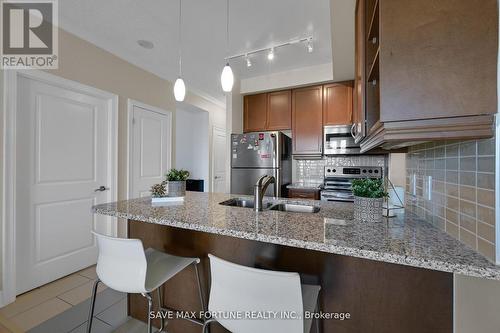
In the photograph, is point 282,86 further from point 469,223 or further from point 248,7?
point 469,223

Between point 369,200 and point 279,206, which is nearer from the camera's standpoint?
point 369,200

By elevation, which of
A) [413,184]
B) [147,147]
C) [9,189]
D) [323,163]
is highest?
[147,147]

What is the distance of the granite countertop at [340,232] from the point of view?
0.67m

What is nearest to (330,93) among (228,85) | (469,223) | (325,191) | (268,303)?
(325,191)

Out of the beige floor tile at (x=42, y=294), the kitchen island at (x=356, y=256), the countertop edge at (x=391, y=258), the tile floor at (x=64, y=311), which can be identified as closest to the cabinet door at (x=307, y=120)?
the kitchen island at (x=356, y=256)

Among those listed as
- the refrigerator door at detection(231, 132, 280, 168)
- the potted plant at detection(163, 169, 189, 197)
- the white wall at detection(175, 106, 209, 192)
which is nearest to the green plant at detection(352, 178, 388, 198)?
the potted plant at detection(163, 169, 189, 197)

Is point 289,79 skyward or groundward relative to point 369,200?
skyward

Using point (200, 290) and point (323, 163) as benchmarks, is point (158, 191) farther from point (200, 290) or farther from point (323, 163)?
point (323, 163)

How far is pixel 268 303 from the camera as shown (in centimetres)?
77

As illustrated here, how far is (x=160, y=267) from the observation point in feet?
4.08

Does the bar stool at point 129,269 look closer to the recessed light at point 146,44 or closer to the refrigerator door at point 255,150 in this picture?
the refrigerator door at point 255,150

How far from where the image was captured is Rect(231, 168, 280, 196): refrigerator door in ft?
10.2

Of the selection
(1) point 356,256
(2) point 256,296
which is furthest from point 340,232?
(2) point 256,296

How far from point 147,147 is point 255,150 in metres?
1.56
